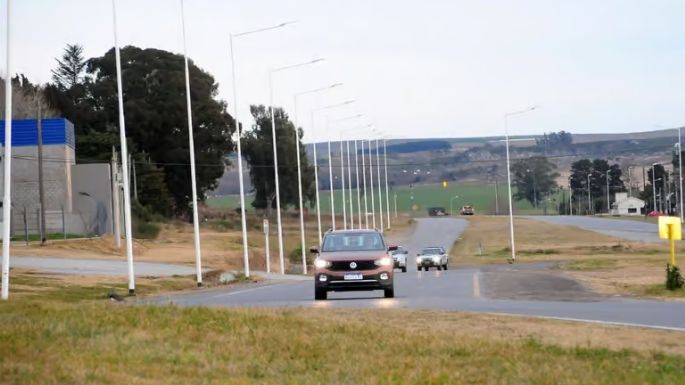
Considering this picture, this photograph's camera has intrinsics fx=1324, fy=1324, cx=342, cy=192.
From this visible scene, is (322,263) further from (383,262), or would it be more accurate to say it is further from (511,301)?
(511,301)

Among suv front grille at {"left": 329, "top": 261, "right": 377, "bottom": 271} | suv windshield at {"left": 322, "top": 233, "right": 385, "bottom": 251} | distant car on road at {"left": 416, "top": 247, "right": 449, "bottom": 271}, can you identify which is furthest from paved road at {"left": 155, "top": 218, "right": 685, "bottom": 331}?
distant car on road at {"left": 416, "top": 247, "right": 449, "bottom": 271}

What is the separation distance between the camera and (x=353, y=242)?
1296 inches

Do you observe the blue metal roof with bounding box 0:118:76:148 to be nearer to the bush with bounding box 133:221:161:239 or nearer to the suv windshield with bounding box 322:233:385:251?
the bush with bounding box 133:221:161:239

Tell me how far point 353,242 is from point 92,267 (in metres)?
32.0

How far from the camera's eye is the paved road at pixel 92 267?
58.7m

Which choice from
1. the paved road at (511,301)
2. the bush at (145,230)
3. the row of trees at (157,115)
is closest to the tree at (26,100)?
the row of trees at (157,115)

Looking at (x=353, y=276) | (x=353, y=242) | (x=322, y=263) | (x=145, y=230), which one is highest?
(x=353, y=242)

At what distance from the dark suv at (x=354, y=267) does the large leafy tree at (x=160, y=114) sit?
79957 millimetres

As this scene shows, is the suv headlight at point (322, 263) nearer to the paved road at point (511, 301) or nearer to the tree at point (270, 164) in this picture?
the paved road at point (511, 301)

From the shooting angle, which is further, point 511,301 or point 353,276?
point 353,276

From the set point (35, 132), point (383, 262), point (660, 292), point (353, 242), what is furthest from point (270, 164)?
point (383, 262)

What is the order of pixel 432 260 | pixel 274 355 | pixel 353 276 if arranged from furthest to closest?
1. pixel 432 260
2. pixel 353 276
3. pixel 274 355

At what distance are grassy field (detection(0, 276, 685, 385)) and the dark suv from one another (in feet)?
31.5

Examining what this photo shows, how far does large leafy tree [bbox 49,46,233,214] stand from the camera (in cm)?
11369
